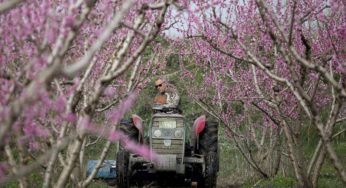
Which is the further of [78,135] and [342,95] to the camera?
[342,95]

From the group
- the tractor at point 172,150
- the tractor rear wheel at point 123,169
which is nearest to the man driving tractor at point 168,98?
the tractor at point 172,150

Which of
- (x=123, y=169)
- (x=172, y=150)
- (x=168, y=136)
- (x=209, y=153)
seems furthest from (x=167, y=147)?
(x=123, y=169)

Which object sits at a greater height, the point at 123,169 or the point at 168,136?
the point at 168,136

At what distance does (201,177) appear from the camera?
10516 millimetres

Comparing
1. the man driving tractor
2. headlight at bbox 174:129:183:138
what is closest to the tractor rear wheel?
headlight at bbox 174:129:183:138

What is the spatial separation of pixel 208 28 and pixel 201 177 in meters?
2.90

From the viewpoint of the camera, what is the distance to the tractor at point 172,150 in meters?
10.1

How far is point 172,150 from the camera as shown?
10.3 metres

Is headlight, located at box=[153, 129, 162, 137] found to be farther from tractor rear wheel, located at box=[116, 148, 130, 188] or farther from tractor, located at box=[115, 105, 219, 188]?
tractor rear wheel, located at box=[116, 148, 130, 188]

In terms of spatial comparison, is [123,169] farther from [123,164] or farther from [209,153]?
[209,153]

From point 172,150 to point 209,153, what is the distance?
0.71 metres

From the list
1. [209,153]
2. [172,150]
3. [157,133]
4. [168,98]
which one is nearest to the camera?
[209,153]

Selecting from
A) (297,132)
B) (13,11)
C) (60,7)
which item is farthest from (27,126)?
(297,132)

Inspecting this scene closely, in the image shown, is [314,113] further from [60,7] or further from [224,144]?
[224,144]
